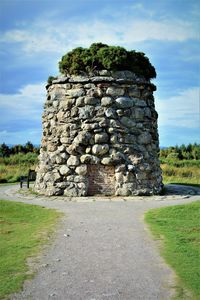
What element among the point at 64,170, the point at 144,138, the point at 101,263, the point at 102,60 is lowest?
the point at 101,263

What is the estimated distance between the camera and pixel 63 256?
6.38 meters

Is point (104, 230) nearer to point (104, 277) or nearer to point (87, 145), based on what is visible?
point (104, 277)

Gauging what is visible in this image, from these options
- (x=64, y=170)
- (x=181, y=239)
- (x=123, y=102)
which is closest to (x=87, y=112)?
(x=123, y=102)

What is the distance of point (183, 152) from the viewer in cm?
4806

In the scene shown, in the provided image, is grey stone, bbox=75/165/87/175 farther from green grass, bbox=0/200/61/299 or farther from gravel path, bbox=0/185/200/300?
gravel path, bbox=0/185/200/300

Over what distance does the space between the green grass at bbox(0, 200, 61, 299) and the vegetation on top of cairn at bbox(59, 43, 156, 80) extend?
6341 mm

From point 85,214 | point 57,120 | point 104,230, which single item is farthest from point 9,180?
point 104,230

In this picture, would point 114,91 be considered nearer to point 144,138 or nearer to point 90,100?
point 90,100

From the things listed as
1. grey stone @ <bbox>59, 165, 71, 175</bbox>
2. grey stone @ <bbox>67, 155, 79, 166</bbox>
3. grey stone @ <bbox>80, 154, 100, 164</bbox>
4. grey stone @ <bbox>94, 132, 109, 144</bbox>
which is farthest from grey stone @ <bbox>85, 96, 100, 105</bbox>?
grey stone @ <bbox>59, 165, 71, 175</bbox>

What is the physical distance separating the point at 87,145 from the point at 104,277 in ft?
31.4

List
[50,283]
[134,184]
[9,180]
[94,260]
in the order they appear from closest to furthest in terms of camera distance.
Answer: [50,283], [94,260], [134,184], [9,180]

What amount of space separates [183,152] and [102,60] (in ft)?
115

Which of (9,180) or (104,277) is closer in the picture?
(104,277)

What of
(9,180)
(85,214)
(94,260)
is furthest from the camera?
(9,180)
